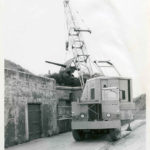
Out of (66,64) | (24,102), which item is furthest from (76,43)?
(24,102)

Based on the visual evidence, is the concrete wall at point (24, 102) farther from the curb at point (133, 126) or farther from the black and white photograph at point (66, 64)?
the curb at point (133, 126)

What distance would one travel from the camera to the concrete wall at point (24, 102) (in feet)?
8.10

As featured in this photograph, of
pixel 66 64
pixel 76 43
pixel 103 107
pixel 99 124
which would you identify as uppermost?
pixel 76 43

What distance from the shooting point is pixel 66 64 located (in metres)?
2.46

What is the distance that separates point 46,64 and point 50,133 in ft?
1.63

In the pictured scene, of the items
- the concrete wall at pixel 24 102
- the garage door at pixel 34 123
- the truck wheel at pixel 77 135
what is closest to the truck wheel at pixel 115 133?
the truck wheel at pixel 77 135

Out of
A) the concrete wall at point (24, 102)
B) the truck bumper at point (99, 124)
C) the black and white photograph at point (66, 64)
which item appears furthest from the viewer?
the truck bumper at point (99, 124)

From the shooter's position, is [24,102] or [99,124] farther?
[99,124]

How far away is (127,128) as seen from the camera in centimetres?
285

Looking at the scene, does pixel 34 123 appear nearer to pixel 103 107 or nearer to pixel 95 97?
pixel 103 107

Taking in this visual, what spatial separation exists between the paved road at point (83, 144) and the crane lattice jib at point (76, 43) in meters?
0.48

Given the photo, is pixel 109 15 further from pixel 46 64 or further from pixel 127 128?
pixel 127 128

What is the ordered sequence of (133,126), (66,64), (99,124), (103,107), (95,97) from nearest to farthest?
1. (66,64)
2. (133,126)
3. (99,124)
4. (103,107)
5. (95,97)

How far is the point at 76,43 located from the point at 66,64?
0.15 metres
